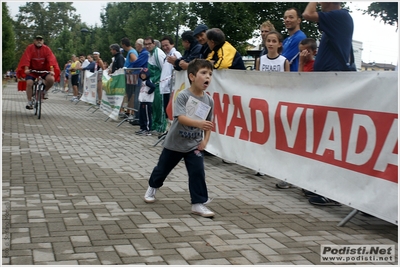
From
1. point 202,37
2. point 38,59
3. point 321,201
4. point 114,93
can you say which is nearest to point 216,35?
point 202,37

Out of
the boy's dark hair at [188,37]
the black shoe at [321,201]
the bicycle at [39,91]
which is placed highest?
the boy's dark hair at [188,37]

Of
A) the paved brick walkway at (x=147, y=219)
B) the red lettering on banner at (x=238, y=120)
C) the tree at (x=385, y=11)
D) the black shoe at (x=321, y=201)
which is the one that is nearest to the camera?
the paved brick walkway at (x=147, y=219)

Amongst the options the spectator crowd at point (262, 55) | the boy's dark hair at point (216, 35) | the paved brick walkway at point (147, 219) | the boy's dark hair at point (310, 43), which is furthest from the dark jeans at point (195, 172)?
the boy's dark hair at point (216, 35)

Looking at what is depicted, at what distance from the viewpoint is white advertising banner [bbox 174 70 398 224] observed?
4.77 metres

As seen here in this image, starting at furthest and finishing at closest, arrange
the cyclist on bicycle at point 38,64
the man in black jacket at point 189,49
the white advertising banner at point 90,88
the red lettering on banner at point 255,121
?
the white advertising banner at point 90,88
the cyclist on bicycle at point 38,64
the man in black jacket at point 189,49
the red lettering on banner at point 255,121

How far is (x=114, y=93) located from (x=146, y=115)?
10.4 ft

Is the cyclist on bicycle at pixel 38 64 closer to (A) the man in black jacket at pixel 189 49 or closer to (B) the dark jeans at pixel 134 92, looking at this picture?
(B) the dark jeans at pixel 134 92

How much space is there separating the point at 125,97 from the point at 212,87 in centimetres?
612

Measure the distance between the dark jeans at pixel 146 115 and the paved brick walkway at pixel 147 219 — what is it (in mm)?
3571

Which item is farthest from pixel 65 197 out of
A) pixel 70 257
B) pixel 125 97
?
pixel 125 97

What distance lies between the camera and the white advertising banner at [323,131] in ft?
15.6

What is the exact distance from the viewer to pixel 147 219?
196 inches

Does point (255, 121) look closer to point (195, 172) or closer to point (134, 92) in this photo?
point (195, 172)

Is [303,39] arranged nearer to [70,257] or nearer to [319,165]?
[319,165]
